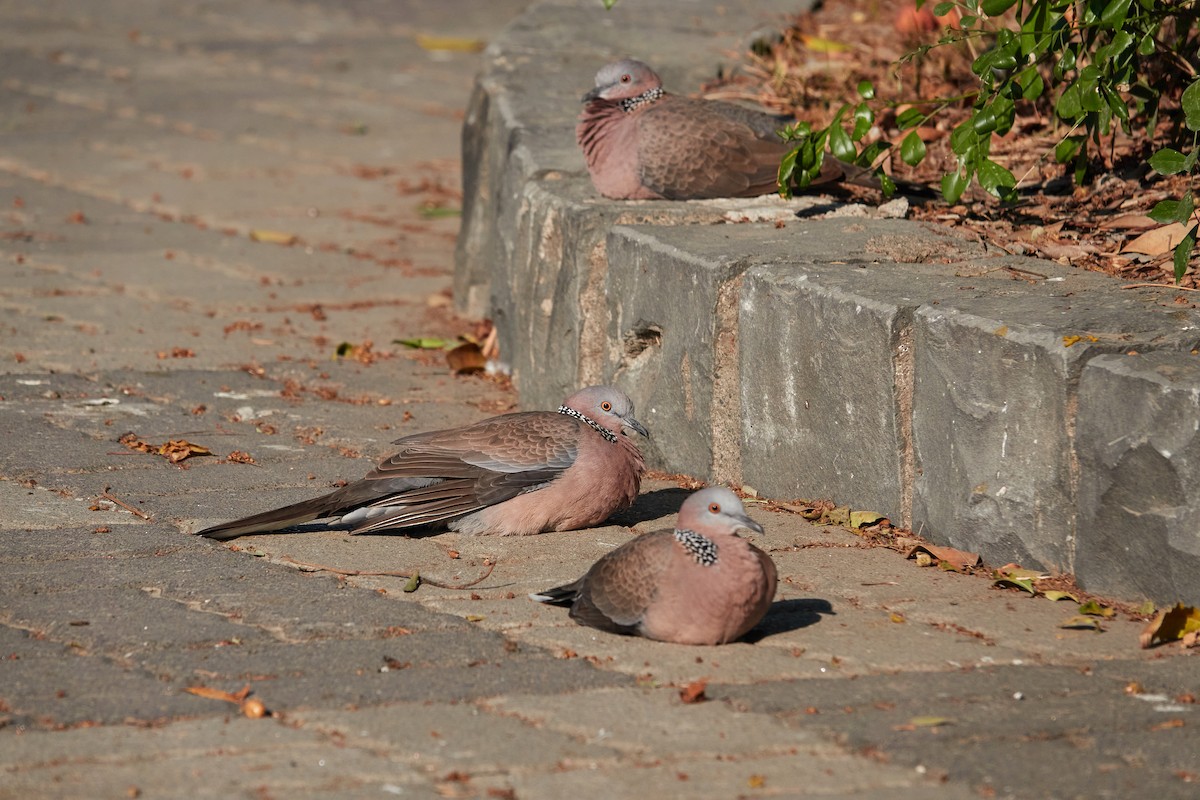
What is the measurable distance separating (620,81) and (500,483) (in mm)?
2343

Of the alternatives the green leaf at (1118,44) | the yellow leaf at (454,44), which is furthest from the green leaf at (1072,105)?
the yellow leaf at (454,44)

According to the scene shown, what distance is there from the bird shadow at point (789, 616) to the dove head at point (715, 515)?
0.28 meters

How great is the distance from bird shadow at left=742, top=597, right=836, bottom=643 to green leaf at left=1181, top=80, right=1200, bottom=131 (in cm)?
190

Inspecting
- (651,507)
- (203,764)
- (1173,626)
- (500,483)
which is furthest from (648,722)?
(651,507)

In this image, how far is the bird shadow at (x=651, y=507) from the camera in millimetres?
5219

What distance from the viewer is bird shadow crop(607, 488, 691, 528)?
5.22 m

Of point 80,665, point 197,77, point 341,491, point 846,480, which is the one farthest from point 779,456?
point 197,77

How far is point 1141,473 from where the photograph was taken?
4062mm

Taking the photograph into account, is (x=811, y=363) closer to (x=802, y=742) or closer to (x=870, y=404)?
(x=870, y=404)

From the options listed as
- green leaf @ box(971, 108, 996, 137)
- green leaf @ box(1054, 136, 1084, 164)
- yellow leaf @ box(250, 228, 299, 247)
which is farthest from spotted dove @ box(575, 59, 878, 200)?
yellow leaf @ box(250, 228, 299, 247)

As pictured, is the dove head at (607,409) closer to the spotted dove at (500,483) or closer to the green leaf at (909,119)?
the spotted dove at (500,483)

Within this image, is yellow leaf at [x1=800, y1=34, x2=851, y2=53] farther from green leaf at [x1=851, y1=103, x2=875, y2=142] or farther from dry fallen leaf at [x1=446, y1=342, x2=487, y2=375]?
green leaf at [x1=851, y1=103, x2=875, y2=142]

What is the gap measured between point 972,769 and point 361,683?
55.0 inches

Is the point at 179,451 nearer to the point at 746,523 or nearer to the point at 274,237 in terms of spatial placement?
the point at 746,523
